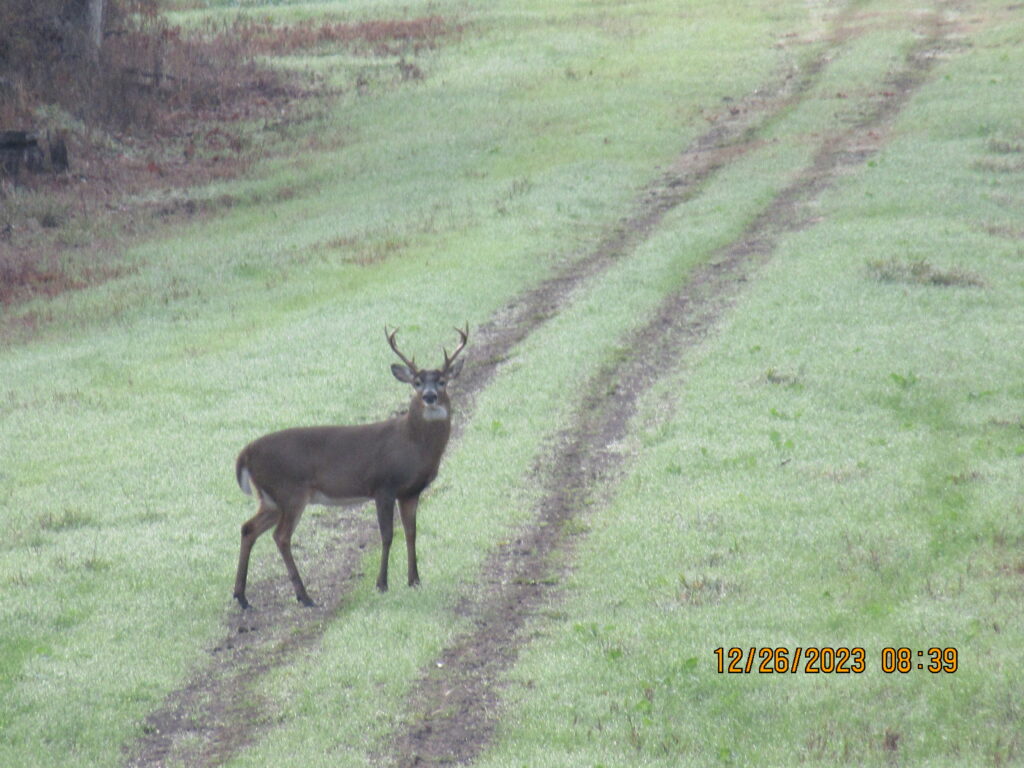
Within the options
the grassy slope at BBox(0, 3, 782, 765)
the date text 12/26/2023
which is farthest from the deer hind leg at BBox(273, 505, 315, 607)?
the date text 12/26/2023

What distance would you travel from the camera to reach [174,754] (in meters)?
9.99

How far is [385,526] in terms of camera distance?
1267cm

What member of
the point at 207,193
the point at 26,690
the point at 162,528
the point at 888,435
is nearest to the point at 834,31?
the point at 207,193

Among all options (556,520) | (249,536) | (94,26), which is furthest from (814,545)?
(94,26)

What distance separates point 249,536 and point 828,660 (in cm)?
555

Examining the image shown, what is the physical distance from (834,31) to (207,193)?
90.8 ft

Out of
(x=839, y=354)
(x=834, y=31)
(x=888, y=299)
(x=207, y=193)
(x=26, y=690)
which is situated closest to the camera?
(x=26, y=690)

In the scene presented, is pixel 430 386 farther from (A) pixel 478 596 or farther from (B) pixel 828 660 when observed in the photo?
(B) pixel 828 660

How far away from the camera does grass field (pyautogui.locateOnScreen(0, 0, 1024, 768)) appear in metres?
10.3

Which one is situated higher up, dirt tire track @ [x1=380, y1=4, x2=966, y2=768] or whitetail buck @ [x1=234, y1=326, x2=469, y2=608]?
whitetail buck @ [x1=234, y1=326, x2=469, y2=608]

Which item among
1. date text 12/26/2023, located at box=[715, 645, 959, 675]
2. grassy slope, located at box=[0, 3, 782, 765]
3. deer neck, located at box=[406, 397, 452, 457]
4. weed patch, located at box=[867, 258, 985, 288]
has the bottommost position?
grassy slope, located at box=[0, 3, 782, 765]

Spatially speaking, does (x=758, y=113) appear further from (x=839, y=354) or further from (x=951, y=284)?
(x=839, y=354)

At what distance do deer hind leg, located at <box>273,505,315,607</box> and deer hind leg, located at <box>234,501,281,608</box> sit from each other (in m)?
0.15

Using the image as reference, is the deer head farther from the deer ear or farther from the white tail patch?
the white tail patch
